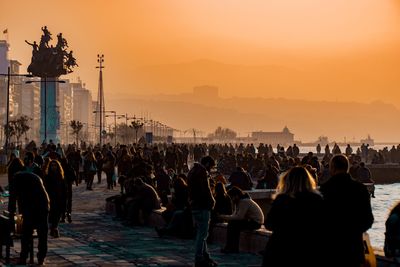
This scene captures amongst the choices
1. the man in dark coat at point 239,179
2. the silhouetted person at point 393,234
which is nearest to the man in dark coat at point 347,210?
the silhouetted person at point 393,234

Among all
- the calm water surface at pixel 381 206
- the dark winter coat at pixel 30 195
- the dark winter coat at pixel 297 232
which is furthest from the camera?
the calm water surface at pixel 381 206

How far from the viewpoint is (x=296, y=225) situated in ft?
23.9

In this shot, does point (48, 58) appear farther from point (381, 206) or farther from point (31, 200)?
point (31, 200)

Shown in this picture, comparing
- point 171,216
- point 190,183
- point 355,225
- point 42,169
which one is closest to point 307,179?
point 355,225

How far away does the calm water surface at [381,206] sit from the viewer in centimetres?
2792

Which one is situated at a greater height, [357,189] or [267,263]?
[357,189]

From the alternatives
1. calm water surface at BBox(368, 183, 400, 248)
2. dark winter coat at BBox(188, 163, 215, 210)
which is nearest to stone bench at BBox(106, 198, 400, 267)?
dark winter coat at BBox(188, 163, 215, 210)

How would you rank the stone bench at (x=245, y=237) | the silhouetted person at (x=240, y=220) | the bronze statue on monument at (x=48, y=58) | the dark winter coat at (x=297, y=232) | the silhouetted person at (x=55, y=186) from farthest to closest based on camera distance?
the bronze statue on monument at (x=48, y=58) < the silhouetted person at (x=55, y=186) < the silhouetted person at (x=240, y=220) < the stone bench at (x=245, y=237) < the dark winter coat at (x=297, y=232)

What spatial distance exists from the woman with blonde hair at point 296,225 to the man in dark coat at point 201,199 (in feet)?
15.2

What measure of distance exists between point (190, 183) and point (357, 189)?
4.06 meters

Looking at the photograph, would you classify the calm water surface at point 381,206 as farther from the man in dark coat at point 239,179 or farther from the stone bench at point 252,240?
the stone bench at point 252,240

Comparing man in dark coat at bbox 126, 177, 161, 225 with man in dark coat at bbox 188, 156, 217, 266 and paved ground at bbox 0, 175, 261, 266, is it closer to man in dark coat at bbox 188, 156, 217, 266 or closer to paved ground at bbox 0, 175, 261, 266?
paved ground at bbox 0, 175, 261, 266

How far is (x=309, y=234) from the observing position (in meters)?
7.31

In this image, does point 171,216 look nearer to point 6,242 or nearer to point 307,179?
point 6,242
